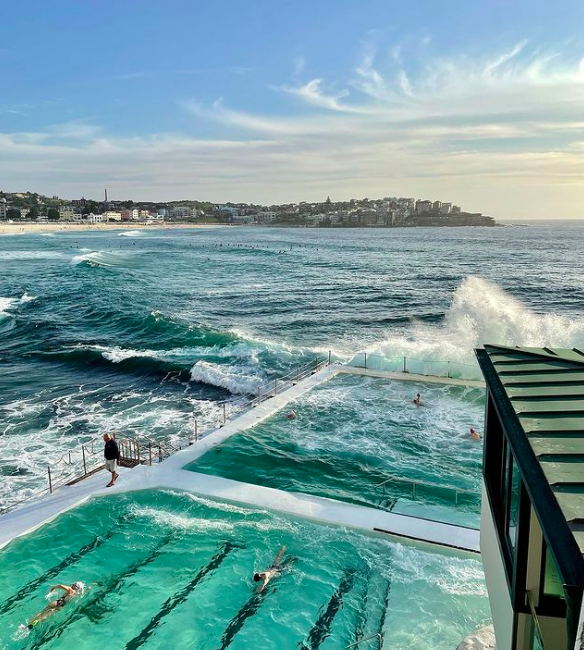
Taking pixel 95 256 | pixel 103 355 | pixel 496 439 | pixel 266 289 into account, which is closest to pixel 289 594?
pixel 496 439

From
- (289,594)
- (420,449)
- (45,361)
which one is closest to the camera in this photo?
(289,594)

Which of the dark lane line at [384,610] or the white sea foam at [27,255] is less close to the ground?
the white sea foam at [27,255]

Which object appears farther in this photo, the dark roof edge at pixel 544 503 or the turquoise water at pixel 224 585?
the turquoise water at pixel 224 585

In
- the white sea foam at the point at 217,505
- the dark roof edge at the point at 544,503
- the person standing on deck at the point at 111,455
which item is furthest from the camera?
the person standing on deck at the point at 111,455

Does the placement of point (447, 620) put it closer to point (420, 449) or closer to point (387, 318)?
point (420, 449)

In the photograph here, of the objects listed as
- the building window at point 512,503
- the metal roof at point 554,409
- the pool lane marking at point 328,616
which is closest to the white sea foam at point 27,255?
the pool lane marking at point 328,616

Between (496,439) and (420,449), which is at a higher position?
(496,439)

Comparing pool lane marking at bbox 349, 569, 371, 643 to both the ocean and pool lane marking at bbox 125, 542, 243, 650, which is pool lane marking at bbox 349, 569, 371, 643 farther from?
the ocean

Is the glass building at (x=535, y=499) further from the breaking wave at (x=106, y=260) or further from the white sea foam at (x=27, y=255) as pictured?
the white sea foam at (x=27, y=255)

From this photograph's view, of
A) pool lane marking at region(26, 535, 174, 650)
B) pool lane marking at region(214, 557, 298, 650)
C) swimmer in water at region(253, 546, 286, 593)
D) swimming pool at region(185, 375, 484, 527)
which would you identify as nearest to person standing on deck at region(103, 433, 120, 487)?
swimming pool at region(185, 375, 484, 527)
